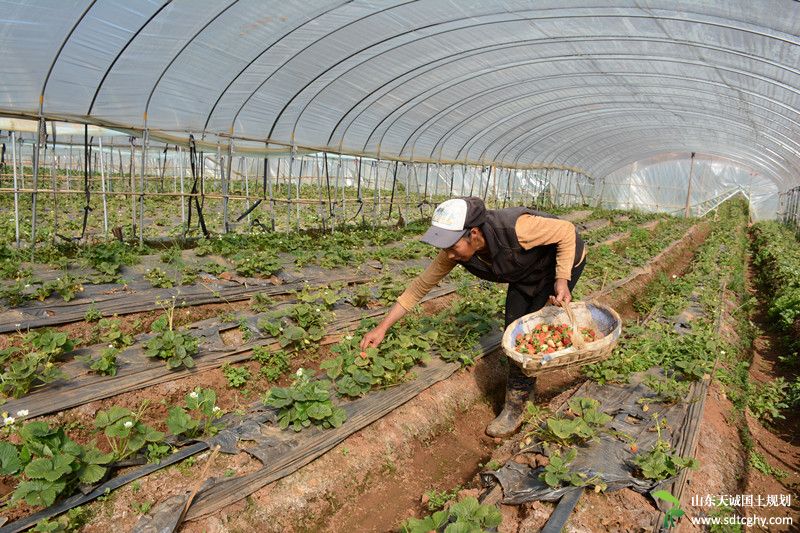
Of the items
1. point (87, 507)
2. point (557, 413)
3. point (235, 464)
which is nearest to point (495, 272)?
point (557, 413)

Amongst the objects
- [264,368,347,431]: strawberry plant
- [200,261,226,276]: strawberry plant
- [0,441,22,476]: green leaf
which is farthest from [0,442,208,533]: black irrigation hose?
[200,261,226,276]: strawberry plant

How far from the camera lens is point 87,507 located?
2.99m

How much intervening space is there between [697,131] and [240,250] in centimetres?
1933

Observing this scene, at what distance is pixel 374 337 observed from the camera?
14.5 feet

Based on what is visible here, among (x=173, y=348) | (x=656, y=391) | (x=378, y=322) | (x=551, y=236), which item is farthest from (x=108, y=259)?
(x=656, y=391)

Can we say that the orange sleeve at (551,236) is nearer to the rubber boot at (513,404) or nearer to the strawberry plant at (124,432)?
the rubber boot at (513,404)

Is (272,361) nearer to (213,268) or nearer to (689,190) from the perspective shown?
(213,268)

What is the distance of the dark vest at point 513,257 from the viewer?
3.92 m

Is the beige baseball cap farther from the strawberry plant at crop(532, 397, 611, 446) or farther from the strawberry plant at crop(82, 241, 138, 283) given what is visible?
the strawberry plant at crop(82, 241, 138, 283)

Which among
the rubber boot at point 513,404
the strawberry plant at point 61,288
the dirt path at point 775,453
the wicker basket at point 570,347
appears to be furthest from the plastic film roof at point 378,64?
the rubber boot at point 513,404

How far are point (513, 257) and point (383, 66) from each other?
8.26m

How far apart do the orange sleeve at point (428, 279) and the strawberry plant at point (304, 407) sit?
0.91 meters

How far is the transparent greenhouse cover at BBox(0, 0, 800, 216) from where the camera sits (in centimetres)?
739

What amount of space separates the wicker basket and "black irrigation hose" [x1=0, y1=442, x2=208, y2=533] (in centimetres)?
228
